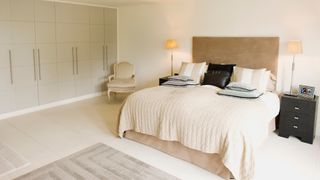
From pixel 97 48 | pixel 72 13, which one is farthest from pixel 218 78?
pixel 72 13

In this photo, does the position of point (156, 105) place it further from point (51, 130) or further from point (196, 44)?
point (196, 44)

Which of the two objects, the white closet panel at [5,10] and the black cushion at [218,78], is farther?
the white closet panel at [5,10]

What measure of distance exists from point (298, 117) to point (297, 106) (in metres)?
0.16

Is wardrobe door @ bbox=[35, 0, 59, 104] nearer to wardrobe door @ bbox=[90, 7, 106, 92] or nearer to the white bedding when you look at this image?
wardrobe door @ bbox=[90, 7, 106, 92]

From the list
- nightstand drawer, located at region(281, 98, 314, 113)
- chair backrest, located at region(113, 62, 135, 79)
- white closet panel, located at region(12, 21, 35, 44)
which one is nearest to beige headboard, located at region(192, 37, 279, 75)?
nightstand drawer, located at region(281, 98, 314, 113)

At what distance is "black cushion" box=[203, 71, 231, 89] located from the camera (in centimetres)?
413

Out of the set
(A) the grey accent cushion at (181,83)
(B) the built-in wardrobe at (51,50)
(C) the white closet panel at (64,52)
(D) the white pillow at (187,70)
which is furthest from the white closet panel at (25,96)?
(D) the white pillow at (187,70)

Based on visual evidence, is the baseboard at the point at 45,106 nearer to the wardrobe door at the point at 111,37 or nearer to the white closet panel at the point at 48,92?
the white closet panel at the point at 48,92

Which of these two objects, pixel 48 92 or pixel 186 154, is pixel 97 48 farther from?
pixel 186 154

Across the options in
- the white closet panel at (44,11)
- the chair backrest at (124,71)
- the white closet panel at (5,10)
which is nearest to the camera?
the white closet panel at (5,10)

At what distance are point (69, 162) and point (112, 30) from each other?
3.99 metres

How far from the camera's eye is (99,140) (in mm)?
3627

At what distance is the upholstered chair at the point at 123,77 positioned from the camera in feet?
17.7

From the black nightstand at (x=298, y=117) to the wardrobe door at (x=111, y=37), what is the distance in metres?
4.08
